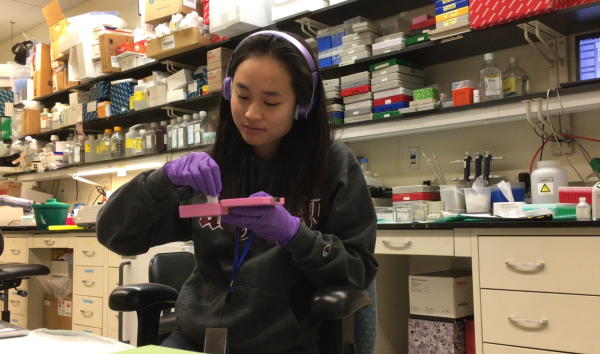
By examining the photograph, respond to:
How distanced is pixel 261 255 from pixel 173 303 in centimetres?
30

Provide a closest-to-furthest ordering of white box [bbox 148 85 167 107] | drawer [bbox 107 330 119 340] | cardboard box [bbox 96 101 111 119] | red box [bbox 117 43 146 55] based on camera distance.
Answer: drawer [bbox 107 330 119 340] < white box [bbox 148 85 167 107] < red box [bbox 117 43 146 55] < cardboard box [bbox 96 101 111 119]

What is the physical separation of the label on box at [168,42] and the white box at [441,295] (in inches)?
81.5

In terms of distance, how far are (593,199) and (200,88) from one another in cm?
236

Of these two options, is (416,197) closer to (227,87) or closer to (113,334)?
(227,87)

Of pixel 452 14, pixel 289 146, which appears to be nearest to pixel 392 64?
pixel 452 14

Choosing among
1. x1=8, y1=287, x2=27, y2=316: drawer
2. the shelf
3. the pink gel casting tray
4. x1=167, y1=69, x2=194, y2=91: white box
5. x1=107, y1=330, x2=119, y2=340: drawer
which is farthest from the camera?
x1=8, y1=287, x2=27, y2=316: drawer

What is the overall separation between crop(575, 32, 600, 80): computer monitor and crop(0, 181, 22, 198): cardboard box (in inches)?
178

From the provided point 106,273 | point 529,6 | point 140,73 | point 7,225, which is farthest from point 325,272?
point 7,225

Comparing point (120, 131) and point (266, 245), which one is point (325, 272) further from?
point (120, 131)

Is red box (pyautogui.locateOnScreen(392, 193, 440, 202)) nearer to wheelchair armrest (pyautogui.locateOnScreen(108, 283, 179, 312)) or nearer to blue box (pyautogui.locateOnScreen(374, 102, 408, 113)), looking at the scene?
blue box (pyautogui.locateOnScreen(374, 102, 408, 113))

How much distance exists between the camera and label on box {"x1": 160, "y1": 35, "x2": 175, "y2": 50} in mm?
3168

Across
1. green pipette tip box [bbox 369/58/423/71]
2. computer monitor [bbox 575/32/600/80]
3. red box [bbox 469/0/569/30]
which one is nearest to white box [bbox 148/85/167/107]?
green pipette tip box [bbox 369/58/423/71]

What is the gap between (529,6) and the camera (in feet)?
6.28

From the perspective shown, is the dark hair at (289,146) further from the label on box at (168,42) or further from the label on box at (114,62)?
the label on box at (114,62)
